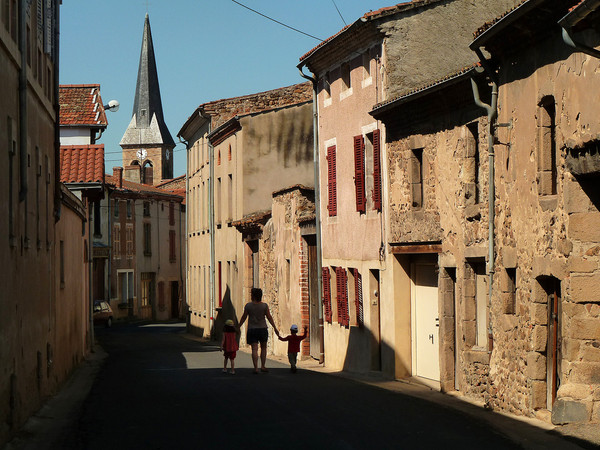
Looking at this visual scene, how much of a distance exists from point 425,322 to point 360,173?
444cm

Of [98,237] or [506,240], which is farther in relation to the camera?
[98,237]

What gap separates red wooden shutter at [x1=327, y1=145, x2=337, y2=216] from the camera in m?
25.0

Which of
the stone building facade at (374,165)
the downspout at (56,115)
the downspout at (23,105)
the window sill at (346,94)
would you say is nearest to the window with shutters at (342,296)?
the stone building facade at (374,165)

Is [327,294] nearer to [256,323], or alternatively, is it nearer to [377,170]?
[377,170]

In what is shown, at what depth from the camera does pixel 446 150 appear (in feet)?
57.7

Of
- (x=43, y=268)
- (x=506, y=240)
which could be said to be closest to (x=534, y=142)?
(x=506, y=240)

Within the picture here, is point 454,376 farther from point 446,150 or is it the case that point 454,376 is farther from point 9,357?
point 9,357

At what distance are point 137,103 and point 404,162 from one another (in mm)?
88555

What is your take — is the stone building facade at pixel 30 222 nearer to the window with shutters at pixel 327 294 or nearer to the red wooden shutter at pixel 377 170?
the red wooden shutter at pixel 377 170

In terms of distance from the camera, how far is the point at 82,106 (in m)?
32.8

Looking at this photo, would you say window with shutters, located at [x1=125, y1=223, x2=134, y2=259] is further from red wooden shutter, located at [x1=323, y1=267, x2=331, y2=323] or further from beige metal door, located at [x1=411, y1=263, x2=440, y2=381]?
beige metal door, located at [x1=411, y1=263, x2=440, y2=381]

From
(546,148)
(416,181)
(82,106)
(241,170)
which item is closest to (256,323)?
(416,181)

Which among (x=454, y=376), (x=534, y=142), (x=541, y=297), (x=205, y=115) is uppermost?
(x=205, y=115)

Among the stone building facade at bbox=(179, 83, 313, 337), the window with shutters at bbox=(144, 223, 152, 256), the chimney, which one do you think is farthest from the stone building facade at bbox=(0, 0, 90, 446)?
the window with shutters at bbox=(144, 223, 152, 256)
